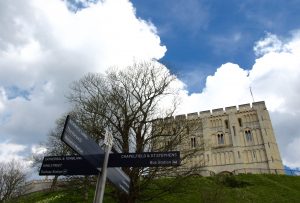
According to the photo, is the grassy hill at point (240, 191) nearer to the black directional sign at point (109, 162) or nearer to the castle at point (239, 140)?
the black directional sign at point (109, 162)

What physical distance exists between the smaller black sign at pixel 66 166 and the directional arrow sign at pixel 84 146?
457mm

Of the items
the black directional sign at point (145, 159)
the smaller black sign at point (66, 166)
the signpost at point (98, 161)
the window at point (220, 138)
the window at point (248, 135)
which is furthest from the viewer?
the window at point (220, 138)

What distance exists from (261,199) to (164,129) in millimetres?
16311

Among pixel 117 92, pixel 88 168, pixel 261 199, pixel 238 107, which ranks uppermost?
pixel 238 107

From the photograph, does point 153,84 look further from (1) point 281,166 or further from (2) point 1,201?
(1) point 281,166

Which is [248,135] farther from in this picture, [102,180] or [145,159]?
[102,180]

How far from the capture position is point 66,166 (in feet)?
23.4

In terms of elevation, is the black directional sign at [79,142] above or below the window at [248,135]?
below

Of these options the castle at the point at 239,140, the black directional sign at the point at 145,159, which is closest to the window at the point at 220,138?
the castle at the point at 239,140

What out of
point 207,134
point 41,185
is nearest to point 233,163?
point 207,134

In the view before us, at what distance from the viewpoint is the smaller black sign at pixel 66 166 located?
7027 mm

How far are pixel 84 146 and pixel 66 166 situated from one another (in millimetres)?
1086

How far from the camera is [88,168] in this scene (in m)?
7.00

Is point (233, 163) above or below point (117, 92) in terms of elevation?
above
